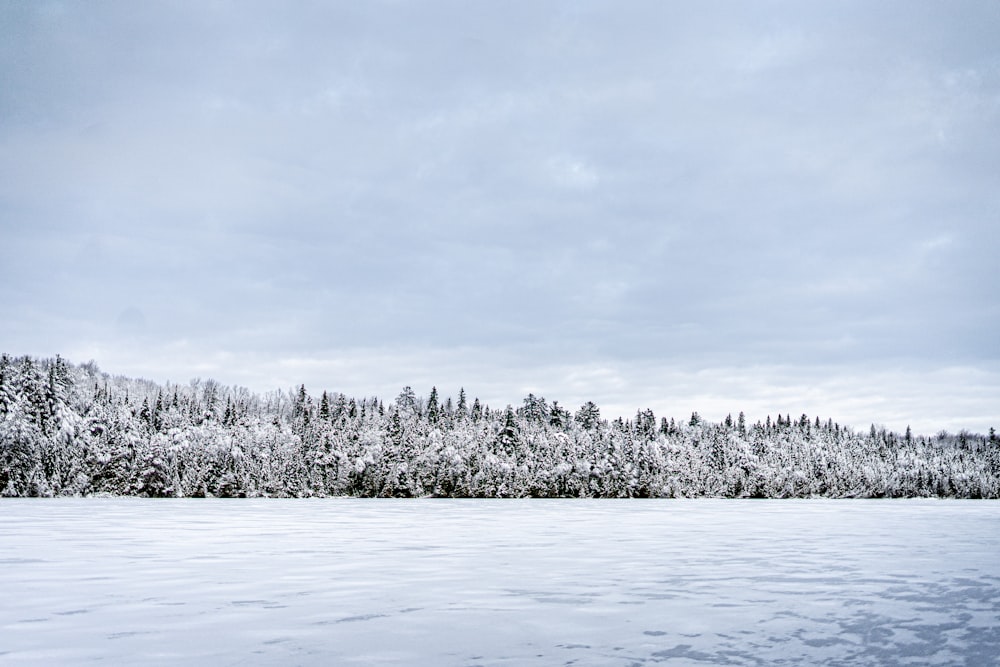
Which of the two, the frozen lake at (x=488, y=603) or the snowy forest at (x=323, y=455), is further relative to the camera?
the snowy forest at (x=323, y=455)

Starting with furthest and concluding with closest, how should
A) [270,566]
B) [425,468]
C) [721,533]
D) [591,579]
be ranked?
[425,468]
[721,533]
[270,566]
[591,579]

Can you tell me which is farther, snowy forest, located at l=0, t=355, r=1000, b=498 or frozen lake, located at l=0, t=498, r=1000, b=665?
snowy forest, located at l=0, t=355, r=1000, b=498

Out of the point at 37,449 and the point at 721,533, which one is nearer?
the point at 721,533

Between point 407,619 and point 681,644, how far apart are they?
517 centimetres

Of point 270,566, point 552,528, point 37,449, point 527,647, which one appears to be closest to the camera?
point 527,647

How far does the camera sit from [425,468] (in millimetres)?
125938

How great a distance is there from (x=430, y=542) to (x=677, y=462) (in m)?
121

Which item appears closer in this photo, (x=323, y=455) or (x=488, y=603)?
(x=488, y=603)

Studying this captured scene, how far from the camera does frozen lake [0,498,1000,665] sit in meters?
12.0

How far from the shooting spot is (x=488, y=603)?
666 inches

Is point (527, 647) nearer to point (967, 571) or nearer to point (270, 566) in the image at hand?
point (270, 566)

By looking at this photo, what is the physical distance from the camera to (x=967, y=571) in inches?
949

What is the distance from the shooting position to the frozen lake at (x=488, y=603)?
1197 cm

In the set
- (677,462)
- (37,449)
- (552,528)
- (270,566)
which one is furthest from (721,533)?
(677,462)
